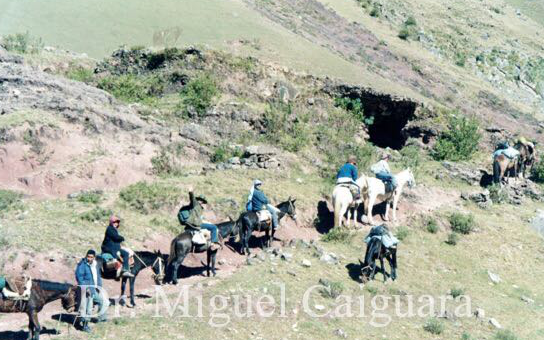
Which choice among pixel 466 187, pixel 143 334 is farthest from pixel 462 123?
pixel 143 334

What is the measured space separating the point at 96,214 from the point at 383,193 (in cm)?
890

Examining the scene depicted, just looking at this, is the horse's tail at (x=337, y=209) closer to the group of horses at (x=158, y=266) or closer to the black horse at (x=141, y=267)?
the group of horses at (x=158, y=266)

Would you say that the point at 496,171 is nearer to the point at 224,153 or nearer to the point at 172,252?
the point at 224,153

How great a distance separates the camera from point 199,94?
26.6 m

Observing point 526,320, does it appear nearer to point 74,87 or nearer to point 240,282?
point 240,282

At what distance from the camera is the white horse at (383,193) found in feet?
69.8

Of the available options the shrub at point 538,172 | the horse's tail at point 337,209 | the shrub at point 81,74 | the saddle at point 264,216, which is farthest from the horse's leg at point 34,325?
the shrub at point 538,172

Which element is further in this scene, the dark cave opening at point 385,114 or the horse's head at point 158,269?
the dark cave opening at point 385,114

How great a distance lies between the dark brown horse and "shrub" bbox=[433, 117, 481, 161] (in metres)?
18.4

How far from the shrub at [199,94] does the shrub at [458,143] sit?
9.31 meters

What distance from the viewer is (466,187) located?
25453 millimetres

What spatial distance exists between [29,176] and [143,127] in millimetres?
4791

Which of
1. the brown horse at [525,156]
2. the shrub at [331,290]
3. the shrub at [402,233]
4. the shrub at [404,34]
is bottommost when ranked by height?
the shrub at [331,290]

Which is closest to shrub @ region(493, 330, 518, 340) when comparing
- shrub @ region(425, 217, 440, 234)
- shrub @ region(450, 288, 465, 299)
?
shrub @ region(450, 288, 465, 299)
